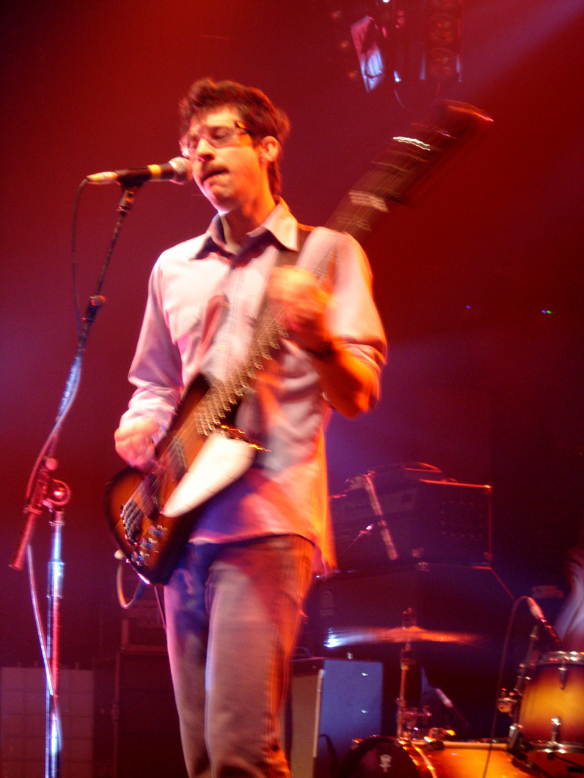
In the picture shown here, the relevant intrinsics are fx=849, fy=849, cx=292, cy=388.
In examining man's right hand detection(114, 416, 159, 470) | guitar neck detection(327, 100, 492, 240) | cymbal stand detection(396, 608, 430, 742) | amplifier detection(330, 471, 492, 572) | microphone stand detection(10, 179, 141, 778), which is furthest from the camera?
amplifier detection(330, 471, 492, 572)

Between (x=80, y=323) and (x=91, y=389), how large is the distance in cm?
355

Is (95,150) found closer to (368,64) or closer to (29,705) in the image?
(368,64)

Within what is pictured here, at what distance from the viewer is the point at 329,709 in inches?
172

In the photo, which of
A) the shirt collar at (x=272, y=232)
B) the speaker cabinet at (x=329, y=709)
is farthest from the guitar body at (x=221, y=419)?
the speaker cabinet at (x=329, y=709)

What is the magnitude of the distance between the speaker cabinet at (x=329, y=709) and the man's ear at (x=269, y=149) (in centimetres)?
290

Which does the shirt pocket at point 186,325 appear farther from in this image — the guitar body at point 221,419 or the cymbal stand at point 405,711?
the cymbal stand at point 405,711

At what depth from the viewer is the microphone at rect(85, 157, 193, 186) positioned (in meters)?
2.59

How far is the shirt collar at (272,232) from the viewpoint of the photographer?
A: 6.63 ft

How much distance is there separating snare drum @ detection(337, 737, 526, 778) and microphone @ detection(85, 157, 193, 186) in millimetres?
2483

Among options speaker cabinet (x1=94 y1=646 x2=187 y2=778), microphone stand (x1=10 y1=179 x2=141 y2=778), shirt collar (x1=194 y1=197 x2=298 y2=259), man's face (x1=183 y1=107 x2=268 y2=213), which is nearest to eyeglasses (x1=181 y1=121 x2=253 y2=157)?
man's face (x1=183 y1=107 x2=268 y2=213)

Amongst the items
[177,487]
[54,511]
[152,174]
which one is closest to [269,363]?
[177,487]

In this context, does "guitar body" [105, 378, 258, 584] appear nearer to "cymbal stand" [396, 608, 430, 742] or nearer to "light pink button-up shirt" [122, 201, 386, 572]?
"light pink button-up shirt" [122, 201, 386, 572]

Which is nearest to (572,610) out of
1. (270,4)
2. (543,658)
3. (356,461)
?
(543,658)

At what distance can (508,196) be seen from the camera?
5922 millimetres
